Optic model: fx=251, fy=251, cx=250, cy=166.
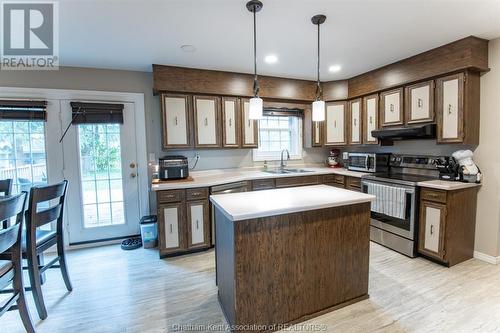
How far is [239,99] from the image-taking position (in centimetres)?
376

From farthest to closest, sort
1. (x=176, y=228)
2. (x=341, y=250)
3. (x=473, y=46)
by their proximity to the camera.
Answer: (x=176, y=228) < (x=473, y=46) < (x=341, y=250)

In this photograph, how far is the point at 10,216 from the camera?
1.57 meters

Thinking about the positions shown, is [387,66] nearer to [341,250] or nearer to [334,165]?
[334,165]

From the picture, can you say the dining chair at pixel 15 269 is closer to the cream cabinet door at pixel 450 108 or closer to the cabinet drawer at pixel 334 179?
the cabinet drawer at pixel 334 179

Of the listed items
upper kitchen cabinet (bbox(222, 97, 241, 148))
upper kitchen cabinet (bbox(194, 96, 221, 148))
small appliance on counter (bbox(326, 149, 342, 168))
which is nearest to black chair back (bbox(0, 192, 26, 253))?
upper kitchen cabinet (bbox(194, 96, 221, 148))

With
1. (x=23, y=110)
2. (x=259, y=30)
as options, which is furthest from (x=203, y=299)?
(x=23, y=110)

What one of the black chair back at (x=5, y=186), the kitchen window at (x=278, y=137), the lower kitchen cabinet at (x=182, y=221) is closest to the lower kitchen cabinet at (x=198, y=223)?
the lower kitchen cabinet at (x=182, y=221)

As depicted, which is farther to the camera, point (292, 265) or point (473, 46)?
point (473, 46)

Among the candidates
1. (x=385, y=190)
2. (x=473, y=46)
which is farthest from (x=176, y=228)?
(x=473, y=46)

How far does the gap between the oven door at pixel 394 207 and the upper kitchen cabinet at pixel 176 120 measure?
262cm

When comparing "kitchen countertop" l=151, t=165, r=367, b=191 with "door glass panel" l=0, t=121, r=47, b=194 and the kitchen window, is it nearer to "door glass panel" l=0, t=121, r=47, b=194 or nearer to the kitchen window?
the kitchen window

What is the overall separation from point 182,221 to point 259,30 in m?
2.29

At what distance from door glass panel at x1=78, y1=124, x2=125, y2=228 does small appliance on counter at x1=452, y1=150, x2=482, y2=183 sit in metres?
4.32

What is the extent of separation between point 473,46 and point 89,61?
14.4ft
